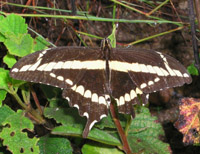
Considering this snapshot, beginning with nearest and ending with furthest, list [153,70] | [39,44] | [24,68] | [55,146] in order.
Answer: [24,68] < [153,70] < [55,146] < [39,44]

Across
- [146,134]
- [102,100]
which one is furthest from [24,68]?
[146,134]

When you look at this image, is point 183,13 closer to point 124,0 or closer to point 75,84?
point 124,0

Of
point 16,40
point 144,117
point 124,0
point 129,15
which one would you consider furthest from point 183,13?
point 16,40

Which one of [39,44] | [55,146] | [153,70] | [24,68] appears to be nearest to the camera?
[24,68]

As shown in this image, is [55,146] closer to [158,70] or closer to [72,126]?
[72,126]

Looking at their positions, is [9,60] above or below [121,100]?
above

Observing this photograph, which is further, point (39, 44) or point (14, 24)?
point (39, 44)
